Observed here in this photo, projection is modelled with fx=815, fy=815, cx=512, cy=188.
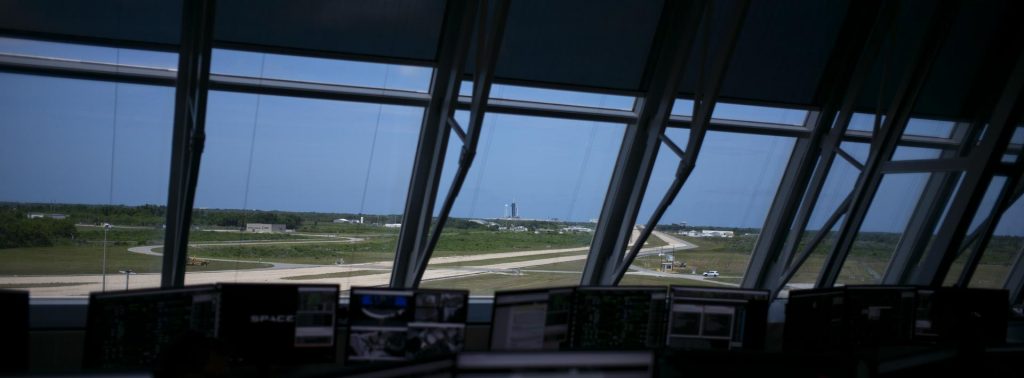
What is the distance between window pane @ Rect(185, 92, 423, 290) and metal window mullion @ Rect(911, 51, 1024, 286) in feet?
14.6

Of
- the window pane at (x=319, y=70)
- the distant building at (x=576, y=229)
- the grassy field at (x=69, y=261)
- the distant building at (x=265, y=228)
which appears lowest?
the grassy field at (x=69, y=261)

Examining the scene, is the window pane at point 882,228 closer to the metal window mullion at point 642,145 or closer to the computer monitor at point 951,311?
the computer monitor at point 951,311

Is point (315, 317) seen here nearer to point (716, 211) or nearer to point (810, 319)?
point (810, 319)

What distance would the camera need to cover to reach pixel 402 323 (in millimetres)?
3824

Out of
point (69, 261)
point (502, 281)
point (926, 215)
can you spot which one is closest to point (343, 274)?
point (502, 281)

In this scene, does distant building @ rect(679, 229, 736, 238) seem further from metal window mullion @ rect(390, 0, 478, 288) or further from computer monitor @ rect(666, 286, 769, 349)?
computer monitor @ rect(666, 286, 769, 349)

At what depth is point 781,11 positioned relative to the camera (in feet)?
20.1

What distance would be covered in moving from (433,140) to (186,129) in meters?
1.62

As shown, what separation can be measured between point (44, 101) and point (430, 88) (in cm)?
234

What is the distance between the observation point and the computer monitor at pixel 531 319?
3.86 meters

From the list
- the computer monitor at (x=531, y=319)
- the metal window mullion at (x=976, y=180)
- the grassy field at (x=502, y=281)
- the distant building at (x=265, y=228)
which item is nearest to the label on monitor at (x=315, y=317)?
the computer monitor at (x=531, y=319)

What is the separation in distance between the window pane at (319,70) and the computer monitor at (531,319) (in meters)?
2.18

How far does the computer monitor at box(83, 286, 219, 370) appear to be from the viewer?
3.18m

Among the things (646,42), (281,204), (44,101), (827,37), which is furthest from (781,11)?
(44,101)
